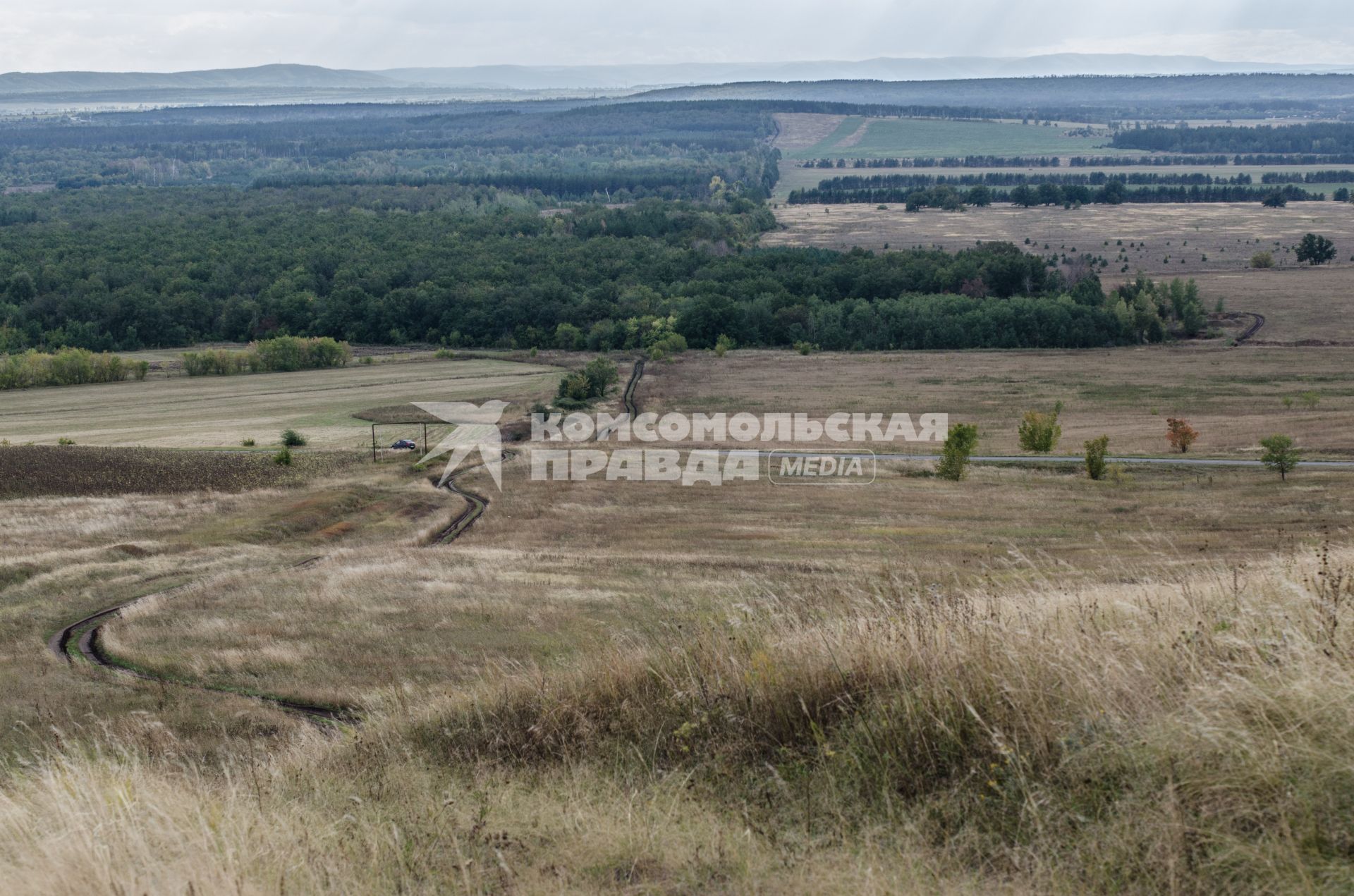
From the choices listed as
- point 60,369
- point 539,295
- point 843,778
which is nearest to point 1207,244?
point 539,295

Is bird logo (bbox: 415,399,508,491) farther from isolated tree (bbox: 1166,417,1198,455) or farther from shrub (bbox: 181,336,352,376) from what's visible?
isolated tree (bbox: 1166,417,1198,455)

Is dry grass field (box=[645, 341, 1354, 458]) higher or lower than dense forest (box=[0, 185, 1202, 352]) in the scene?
lower

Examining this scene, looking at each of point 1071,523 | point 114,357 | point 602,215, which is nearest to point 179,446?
point 114,357

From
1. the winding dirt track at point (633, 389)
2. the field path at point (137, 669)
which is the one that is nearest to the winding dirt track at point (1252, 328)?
the winding dirt track at point (633, 389)

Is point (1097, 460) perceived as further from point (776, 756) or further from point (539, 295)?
point (539, 295)

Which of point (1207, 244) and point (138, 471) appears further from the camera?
point (1207, 244)

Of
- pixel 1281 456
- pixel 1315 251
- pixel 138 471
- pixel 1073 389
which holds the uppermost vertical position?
pixel 1315 251

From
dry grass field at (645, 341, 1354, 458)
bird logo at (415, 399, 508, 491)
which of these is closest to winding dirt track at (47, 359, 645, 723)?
bird logo at (415, 399, 508, 491)
